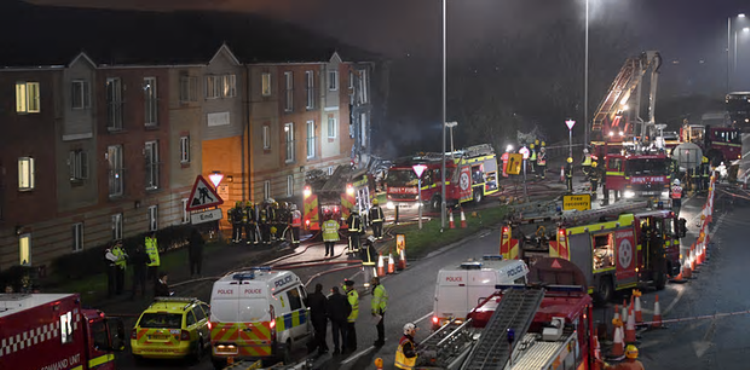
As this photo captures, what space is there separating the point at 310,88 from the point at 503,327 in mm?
35165

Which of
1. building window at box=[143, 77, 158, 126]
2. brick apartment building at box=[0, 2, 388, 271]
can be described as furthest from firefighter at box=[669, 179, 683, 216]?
building window at box=[143, 77, 158, 126]

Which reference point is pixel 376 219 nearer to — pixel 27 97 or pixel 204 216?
pixel 204 216

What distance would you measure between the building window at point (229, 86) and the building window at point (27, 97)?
11.5m

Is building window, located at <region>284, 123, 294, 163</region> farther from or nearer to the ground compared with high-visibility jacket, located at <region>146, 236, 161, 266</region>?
farther from the ground

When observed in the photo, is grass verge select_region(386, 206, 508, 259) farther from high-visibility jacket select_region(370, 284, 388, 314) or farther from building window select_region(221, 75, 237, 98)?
high-visibility jacket select_region(370, 284, 388, 314)

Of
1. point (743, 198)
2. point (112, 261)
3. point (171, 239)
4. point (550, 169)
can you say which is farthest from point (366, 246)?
point (550, 169)

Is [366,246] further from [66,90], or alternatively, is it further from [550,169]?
[550,169]

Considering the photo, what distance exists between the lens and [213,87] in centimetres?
4078

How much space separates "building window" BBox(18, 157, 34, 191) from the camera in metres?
30.2

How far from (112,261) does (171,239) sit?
8424mm

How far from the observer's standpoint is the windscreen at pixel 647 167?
43.1 metres

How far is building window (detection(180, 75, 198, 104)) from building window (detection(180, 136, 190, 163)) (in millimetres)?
1403

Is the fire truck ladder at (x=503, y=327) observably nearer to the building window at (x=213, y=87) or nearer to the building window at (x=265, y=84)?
→ the building window at (x=213, y=87)

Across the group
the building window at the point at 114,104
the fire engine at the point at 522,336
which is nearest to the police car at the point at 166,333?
the fire engine at the point at 522,336
